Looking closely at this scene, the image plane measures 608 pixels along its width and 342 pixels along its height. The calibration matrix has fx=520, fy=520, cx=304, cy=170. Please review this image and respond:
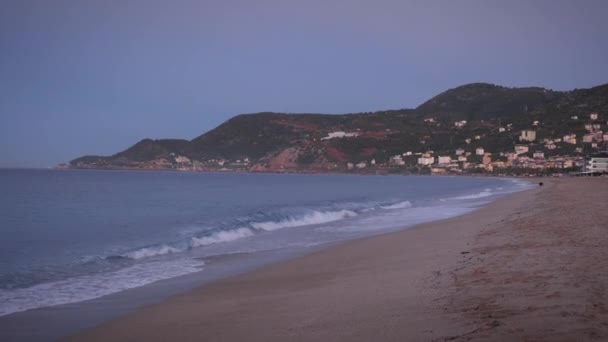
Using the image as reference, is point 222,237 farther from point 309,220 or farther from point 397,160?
point 397,160

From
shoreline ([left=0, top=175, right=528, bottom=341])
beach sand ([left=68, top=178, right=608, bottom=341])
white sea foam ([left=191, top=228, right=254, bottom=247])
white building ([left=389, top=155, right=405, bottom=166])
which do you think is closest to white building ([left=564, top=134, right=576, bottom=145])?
white building ([left=389, top=155, right=405, bottom=166])

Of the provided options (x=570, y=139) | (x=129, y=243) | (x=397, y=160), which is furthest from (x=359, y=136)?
(x=129, y=243)

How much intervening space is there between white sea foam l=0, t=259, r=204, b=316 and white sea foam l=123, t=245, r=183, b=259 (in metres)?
1.14

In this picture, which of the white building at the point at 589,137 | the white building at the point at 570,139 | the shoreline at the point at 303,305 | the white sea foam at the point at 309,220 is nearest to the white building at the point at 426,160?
the white building at the point at 570,139

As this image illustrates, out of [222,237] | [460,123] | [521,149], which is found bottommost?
[222,237]

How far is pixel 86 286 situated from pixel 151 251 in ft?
12.7

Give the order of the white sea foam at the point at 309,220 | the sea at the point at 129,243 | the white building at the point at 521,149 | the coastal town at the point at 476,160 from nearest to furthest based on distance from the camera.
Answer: the sea at the point at 129,243
the white sea foam at the point at 309,220
the coastal town at the point at 476,160
the white building at the point at 521,149

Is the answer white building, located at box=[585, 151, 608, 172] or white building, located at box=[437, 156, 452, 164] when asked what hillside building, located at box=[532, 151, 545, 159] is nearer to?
white building, located at box=[585, 151, 608, 172]

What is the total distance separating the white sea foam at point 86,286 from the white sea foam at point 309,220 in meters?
8.04

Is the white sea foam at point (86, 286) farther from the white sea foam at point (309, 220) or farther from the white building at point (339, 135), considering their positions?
the white building at point (339, 135)

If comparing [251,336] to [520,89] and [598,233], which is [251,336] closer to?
[598,233]

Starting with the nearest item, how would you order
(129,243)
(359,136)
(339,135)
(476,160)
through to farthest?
(129,243) < (476,160) < (339,135) < (359,136)

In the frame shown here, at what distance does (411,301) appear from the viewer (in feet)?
18.9

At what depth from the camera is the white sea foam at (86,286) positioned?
713cm
